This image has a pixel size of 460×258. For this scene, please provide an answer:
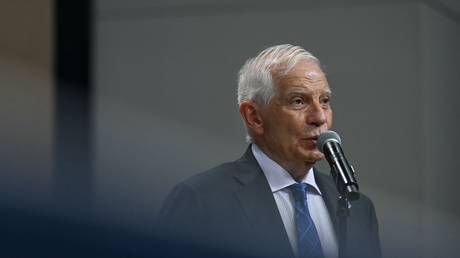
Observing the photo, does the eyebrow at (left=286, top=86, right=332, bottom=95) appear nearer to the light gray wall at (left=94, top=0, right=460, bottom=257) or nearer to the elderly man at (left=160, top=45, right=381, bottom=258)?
the elderly man at (left=160, top=45, right=381, bottom=258)

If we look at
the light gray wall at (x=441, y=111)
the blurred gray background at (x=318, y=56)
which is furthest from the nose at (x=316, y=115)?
the light gray wall at (x=441, y=111)

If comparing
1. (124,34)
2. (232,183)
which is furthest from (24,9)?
(232,183)

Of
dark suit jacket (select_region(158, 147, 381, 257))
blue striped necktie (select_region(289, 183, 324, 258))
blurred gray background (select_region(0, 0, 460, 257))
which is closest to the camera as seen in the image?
dark suit jacket (select_region(158, 147, 381, 257))

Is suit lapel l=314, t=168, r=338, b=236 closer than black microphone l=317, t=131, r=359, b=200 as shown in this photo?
No

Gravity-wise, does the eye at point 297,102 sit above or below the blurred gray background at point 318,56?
above

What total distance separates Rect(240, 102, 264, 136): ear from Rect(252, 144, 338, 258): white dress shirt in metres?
0.03

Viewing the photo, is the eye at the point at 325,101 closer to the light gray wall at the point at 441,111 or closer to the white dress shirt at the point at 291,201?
the white dress shirt at the point at 291,201

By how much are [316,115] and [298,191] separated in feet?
0.39

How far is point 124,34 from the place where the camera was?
4664 millimetres

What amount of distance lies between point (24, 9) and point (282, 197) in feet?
10.1

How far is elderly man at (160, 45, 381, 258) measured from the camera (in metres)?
1.44

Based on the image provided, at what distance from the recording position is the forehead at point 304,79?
1.51 meters

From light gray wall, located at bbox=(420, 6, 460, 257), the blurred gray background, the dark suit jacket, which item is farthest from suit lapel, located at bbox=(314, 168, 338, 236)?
light gray wall, located at bbox=(420, 6, 460, 257)

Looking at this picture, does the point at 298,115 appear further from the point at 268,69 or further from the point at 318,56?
the point at 318,56
